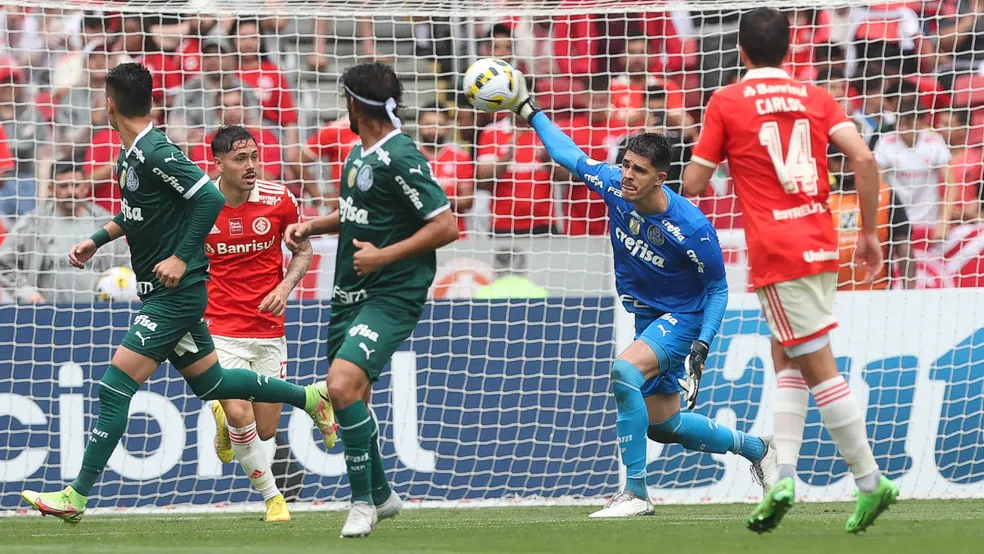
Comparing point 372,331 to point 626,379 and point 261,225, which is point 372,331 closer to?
point 626,379

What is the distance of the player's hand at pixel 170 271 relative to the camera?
19.3 ft

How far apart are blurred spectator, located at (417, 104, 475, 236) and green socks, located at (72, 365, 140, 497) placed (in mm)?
4178

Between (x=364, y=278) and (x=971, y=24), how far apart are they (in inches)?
239

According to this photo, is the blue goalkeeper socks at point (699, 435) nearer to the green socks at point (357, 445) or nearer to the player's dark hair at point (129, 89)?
the green socks at point (357, 445)

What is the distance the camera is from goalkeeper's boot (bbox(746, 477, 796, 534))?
471cm

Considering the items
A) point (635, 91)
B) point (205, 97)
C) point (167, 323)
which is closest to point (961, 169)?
point (635, 91)

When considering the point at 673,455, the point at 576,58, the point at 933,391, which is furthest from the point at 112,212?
the point at 933,391

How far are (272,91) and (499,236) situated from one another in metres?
2.04

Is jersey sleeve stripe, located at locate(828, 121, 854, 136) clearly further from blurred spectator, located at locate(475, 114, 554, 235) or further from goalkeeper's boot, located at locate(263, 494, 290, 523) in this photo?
blurred spectator, located at locate(475, 114, 554, 235)

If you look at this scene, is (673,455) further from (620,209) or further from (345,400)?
(345,400)

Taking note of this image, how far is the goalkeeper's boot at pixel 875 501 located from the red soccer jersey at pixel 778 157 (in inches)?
32.1

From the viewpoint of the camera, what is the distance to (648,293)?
6773 mm

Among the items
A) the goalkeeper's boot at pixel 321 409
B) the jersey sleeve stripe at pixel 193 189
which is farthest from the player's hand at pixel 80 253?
the goalkeeper's boot at pixel 321 409

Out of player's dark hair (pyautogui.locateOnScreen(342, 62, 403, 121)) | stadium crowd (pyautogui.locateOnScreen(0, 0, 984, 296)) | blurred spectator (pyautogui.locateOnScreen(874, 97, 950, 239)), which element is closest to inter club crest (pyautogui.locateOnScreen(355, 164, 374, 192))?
player's dark hair (pyautogui.locateOnScreen(342, 62, 403, 121))
